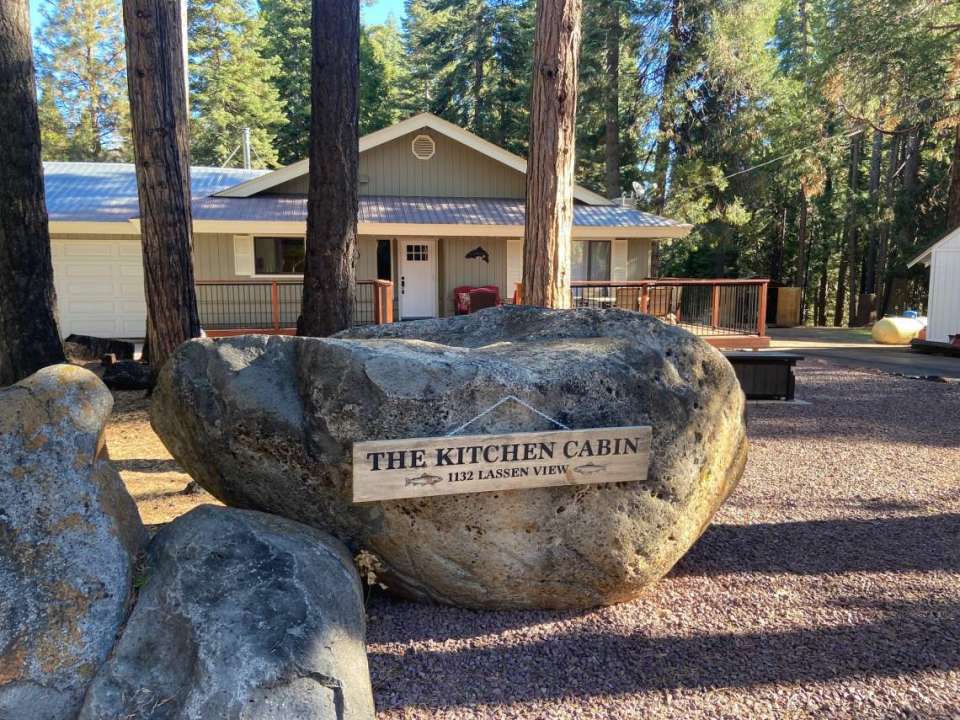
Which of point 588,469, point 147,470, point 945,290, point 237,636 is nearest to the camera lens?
point 237,636

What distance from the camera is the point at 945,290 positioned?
15391 mm

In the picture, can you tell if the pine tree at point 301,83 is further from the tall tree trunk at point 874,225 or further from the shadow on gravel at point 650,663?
the shadow on gravel at point 650,663

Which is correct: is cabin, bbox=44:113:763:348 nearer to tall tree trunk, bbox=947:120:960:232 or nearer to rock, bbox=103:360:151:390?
rock, bbox=103:360:151:390

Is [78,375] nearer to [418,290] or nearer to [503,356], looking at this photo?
[503,356]

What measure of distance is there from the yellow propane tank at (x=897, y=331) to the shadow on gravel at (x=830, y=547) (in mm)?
14076

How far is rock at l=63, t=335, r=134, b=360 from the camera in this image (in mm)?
11248

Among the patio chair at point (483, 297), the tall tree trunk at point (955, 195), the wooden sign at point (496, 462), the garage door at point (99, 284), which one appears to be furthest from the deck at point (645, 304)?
the wooden sign at point (496, 462)

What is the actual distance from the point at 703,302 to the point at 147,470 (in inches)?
452

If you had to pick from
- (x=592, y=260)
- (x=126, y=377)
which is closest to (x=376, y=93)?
(x=592, y=260)

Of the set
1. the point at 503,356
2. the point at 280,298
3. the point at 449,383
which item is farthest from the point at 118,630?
the point at 280,298

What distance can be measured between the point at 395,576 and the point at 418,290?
13964mm

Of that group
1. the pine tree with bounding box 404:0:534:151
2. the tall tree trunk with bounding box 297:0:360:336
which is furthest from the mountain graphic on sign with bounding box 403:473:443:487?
the pine tree with bounding box 404:0:534:151

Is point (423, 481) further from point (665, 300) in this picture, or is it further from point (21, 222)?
point (665, 300)

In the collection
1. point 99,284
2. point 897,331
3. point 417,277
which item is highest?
point 417,277
